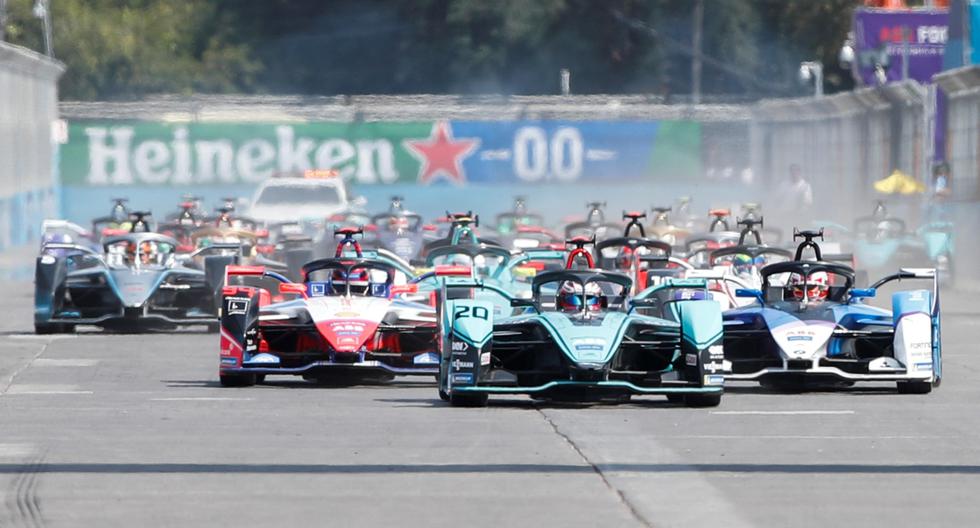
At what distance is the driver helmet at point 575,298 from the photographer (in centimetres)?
1730

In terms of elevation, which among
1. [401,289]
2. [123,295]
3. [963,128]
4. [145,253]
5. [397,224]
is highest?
[963,128]

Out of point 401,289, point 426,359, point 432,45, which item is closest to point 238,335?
point 426,359

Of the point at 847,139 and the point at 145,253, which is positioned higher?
the point at 847,139

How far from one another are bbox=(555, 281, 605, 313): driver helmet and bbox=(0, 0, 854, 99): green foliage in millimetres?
60982

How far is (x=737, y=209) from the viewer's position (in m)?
50.3

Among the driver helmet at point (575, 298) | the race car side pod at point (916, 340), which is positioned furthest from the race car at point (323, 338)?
the race car side pod at point (916, 340)

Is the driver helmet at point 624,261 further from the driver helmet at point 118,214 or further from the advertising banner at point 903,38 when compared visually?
the advertising banner at point 903,38

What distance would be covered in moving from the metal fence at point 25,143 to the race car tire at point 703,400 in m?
36.5

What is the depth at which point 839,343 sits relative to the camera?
17.9 m

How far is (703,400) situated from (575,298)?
1.43m

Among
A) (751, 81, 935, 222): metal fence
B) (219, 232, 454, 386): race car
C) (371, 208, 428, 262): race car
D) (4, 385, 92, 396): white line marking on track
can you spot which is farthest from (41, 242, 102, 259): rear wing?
(751, 81, 935, 222): metal fence

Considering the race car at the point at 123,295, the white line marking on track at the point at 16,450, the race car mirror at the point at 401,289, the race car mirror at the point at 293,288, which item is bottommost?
the white line marking on track at the point at 16,450

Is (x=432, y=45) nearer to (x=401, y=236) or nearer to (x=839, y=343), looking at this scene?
(x=401, y=236)

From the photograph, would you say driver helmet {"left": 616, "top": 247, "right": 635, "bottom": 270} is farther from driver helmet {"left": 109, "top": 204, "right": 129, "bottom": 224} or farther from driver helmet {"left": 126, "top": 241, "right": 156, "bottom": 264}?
driver helmet {"left": 109, "top": 204, "right": 129, "bottom": 224}
